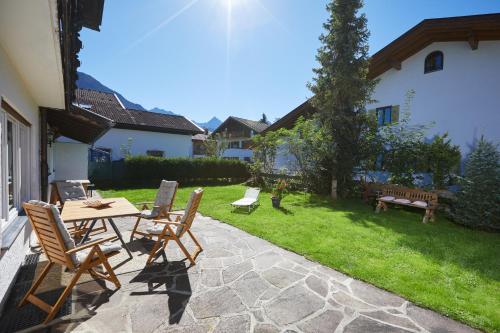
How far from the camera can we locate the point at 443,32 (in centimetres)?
1066

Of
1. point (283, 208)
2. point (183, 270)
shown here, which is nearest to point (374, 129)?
point (283, 208)

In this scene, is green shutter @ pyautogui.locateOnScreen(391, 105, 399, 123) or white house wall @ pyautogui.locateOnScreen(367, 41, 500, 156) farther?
green shutter @ pyautogui.locateOnScreen(391, 105, 399, 123)

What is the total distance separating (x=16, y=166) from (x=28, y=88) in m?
1.46

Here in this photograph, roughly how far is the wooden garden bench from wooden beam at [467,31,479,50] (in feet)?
20.5

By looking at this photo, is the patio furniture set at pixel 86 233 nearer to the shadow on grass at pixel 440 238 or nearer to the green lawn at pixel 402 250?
the green lawn at pixel 402 250

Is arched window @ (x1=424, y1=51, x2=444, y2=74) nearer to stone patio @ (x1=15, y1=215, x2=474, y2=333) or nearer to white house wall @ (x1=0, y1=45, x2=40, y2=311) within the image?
stone patio @ (x1=15, y1=215, x2=474, y2=333)

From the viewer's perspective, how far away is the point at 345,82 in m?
10.8

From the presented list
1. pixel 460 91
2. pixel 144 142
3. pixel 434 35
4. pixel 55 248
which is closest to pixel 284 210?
pixel 55 248

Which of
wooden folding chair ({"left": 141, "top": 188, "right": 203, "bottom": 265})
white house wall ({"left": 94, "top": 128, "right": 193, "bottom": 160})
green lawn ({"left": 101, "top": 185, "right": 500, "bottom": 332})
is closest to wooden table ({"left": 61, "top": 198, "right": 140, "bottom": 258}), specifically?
wooden folding chair ({"left": 141, "top": 188, "right": 203, "bottom": 265})

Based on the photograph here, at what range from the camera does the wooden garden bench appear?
8047mm

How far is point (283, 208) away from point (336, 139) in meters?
4.06

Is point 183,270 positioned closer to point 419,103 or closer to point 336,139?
point 336,139

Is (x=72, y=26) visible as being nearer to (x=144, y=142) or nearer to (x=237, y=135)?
(x=144, y=142)

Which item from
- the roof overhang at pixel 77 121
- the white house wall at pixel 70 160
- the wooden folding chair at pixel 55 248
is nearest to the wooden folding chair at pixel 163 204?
the wooden folding chair at pixel 55 248
